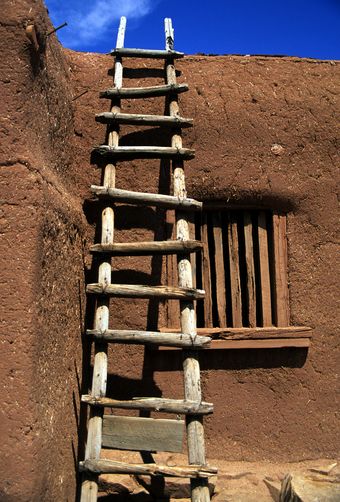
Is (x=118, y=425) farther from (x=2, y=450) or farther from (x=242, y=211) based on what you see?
(x=242, y=211)

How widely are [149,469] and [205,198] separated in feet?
6.05

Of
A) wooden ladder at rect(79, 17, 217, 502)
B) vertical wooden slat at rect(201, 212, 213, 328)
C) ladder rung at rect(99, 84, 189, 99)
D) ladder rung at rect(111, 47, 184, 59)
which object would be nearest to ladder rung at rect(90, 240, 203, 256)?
wooden ladder at rect(79, 17, 217, 502)

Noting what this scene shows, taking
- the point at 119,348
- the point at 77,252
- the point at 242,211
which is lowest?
the point at 119,348

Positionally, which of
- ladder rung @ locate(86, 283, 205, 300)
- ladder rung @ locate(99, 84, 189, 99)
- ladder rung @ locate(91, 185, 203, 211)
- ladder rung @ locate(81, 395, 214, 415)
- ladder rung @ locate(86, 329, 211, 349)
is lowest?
ladder rung @ locate(81, 395, 214, 415)

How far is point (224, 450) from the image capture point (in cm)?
352

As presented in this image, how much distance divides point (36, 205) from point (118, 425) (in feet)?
4.14

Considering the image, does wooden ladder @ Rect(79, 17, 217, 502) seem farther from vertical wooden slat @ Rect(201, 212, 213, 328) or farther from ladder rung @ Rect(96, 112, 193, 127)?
vertical wooden slat @ Rect(201, 212, 213, 328)

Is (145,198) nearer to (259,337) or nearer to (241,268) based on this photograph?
(241,268)

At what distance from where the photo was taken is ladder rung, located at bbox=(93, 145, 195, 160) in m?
3.45

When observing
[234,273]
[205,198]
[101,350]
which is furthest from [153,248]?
[234,273]

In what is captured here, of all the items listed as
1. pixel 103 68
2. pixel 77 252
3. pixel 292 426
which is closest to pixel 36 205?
pixel 77 252

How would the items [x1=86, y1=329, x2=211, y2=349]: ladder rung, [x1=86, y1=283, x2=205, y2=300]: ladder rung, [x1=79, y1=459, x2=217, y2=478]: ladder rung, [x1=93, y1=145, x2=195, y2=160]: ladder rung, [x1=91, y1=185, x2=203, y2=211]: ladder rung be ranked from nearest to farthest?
1. [x1=79, y1=459, x2=217, y2=478]: ladder rung
2. [x1=86, y1=329, x2=211, y2=349]: ladder rung
3. [x1=86, y1=283, x2=205, y2=300]: ladder rung
4. [x1=91, y1=185, x2=203, y2=211]: ladder rung
5. [x1=93, y1=145, x2=195, y2=160]: ladder rung

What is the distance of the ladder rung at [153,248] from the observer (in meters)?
3.14

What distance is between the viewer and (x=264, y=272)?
380cm
